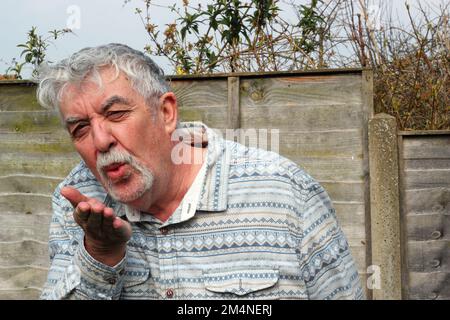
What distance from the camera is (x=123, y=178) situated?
255cm

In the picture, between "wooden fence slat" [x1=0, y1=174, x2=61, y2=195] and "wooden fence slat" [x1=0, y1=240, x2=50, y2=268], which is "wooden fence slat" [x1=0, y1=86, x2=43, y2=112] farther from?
"wooden fence slat" [x1=0, y1=240, x2=50, y2=268]

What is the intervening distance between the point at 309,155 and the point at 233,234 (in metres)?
1.48

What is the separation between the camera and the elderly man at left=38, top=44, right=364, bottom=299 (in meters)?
2.55

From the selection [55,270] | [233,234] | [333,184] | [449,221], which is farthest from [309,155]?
[55,270]

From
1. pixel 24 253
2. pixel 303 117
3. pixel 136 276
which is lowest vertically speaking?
pixel 24 253

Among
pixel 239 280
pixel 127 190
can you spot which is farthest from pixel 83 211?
pixel 239 280

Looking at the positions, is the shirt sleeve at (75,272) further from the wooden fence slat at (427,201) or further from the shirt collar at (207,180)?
the wooden fence slat at (427,201)

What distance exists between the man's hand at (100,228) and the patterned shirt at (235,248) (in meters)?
0.09

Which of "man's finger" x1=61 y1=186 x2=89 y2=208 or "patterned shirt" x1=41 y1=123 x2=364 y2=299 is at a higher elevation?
"man's finger" x1=61 y1=186 x2=89 y2=208

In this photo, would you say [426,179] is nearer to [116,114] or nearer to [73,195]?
[116,114]

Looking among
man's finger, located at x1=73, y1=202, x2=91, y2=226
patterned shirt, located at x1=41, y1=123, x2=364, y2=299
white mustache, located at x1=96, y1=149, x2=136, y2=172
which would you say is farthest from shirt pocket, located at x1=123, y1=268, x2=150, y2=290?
man's finger, located at x1=73, y1=202, x2=91, y2=226

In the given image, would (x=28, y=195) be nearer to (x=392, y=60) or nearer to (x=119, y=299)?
(x=119, y=299)

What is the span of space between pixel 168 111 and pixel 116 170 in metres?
0.32

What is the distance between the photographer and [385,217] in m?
3.99
